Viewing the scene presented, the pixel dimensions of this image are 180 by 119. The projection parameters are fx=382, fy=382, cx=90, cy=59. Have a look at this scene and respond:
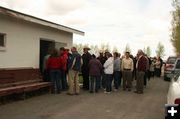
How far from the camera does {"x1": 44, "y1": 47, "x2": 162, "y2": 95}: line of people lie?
15.7m

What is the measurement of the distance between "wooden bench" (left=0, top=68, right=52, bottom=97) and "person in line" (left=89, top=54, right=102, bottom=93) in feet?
6.29

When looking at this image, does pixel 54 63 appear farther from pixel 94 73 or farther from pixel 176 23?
pixel 176 23

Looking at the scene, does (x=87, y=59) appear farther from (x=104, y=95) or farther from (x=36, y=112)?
(x=36, y=112)

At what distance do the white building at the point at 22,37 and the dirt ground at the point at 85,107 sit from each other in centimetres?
178

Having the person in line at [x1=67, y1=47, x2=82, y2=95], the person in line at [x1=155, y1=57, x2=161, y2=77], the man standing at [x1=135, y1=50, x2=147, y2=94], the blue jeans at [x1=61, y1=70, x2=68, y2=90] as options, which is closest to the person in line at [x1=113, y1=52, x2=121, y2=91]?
the man standing at [x1=135, y1=50, x2=147, y2=94]

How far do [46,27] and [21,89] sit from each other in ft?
16.2


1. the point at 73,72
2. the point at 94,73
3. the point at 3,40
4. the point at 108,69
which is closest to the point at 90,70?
the point at 94,73

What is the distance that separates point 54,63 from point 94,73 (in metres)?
1.94

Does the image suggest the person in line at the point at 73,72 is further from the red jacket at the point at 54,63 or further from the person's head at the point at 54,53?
the person's head at the point at 54,53

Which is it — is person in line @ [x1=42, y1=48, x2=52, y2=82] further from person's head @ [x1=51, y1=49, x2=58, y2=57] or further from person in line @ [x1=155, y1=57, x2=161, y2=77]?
person in line @ [x1=155, y1=57, x2=161, y2=77]

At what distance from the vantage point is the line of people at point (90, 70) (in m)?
15.7

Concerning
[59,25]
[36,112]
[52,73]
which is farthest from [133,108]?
[59,25]

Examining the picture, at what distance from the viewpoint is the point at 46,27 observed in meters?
17.5

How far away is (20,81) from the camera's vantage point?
1454cm
